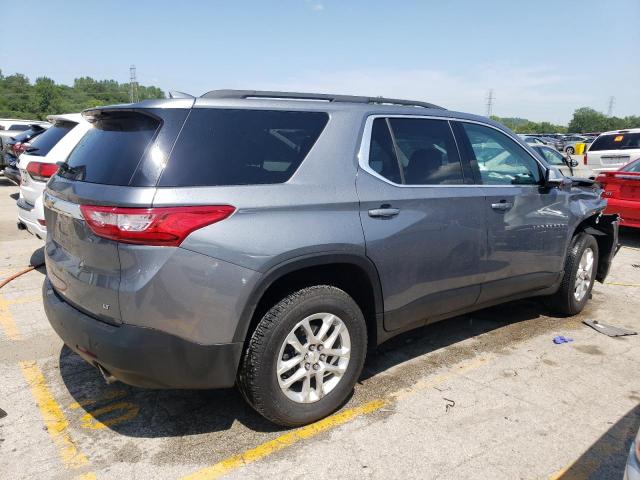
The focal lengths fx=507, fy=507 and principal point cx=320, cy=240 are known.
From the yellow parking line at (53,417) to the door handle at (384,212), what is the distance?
2.05 meters

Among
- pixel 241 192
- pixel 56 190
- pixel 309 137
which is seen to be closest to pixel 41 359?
pixel 56 190

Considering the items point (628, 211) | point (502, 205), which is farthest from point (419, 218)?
point (628, 211)

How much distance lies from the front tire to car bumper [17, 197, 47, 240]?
138 inches

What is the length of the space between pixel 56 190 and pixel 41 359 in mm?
1543

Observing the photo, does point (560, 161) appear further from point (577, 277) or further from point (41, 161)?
point (41, 161)

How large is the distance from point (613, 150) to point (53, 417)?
A: 48.3 feet

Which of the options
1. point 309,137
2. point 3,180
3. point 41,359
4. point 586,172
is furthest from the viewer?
point 3,180

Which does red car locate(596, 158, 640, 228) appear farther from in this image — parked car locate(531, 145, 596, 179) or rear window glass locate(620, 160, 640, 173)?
parked car locate(531, 145, 596, 179)

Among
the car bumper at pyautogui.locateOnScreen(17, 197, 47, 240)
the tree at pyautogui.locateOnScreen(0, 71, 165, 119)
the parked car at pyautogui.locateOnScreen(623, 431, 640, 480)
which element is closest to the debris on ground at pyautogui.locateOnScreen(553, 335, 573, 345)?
the parked car at pyautogui.locateOnScreen(623, 431, 640, 480)

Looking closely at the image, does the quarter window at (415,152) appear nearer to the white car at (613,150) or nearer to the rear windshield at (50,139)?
the rear windshield at (50,139)

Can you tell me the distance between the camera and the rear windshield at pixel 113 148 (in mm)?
2553

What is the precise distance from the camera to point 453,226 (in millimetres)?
3516

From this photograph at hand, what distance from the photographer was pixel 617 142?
45.5 feet

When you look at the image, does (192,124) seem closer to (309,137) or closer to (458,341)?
(309,137)
